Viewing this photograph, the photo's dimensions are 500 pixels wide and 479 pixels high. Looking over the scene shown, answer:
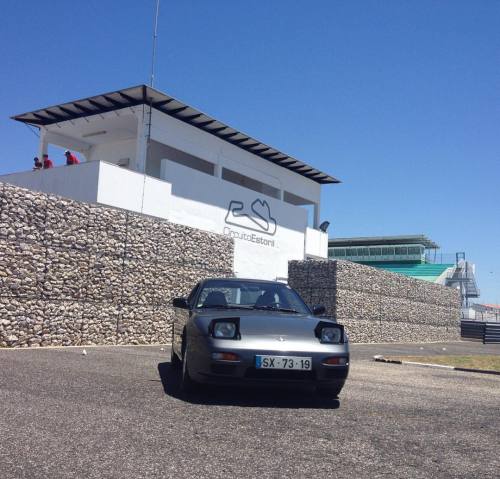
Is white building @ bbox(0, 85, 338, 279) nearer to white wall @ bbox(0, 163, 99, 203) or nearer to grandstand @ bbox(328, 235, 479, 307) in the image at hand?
white wall @ bbox(0, 163, 99, 203)

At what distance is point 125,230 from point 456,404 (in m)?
10.4

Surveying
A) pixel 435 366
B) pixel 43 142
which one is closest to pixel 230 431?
pixel 435 366

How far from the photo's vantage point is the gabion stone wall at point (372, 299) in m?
24.2

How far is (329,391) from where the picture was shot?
6285mm

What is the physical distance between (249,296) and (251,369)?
5.96ft

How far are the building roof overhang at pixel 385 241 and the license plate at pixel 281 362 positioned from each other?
6115cm

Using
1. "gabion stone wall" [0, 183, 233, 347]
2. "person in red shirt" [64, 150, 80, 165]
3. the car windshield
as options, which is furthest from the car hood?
"person in red shirt" [64, 150, 80, 165]

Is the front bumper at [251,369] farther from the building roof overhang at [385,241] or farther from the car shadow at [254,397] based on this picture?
the building roof overhang at [385,241]

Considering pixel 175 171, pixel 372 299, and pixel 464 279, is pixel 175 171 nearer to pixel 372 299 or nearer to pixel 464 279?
pixel 372 299

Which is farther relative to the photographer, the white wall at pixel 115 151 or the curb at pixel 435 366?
the white wall at pixel 115 151

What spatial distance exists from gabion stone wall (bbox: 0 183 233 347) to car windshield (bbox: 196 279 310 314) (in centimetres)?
646

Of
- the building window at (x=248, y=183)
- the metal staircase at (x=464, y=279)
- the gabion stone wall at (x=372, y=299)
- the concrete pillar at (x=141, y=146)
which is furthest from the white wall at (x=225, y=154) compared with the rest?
the metal staircase at (x=464, y=279)

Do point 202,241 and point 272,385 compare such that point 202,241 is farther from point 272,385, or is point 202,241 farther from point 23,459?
point 23,459

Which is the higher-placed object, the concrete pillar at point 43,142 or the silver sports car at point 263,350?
the concrete pillar at point 43,142
